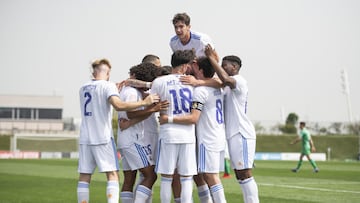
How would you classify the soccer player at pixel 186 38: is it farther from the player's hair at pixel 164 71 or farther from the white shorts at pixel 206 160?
the white shorts at pixel 206 160

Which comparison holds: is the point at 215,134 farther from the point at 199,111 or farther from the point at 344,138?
the point at 344,138

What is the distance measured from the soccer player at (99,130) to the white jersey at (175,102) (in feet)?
0.64

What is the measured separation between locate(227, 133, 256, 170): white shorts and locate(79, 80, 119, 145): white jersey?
1.86 meters

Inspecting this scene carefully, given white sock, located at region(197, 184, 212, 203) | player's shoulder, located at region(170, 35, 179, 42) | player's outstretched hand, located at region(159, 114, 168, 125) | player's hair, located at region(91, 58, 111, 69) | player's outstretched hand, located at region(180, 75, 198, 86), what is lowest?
white sock, located at region(197, 184, 212, 203)

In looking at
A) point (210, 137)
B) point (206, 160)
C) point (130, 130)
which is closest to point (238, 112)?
point (210, 137)

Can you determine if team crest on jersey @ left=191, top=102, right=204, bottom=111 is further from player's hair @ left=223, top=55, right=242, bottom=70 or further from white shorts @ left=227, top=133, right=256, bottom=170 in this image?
player's hair @ left=223, top=55, right=242, bottom=70

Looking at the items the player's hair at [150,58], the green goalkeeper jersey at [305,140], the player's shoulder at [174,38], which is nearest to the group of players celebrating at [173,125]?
the player's hair at [150,58]

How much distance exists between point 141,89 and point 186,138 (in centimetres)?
130

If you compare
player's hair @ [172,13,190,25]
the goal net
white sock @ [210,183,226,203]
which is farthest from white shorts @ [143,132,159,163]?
the goal net

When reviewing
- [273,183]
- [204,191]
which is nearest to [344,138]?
[273,183]

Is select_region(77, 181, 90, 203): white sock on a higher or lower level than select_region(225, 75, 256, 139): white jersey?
lower

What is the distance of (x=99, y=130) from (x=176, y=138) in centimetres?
116

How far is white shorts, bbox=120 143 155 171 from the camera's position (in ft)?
31.8

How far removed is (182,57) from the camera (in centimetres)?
940
